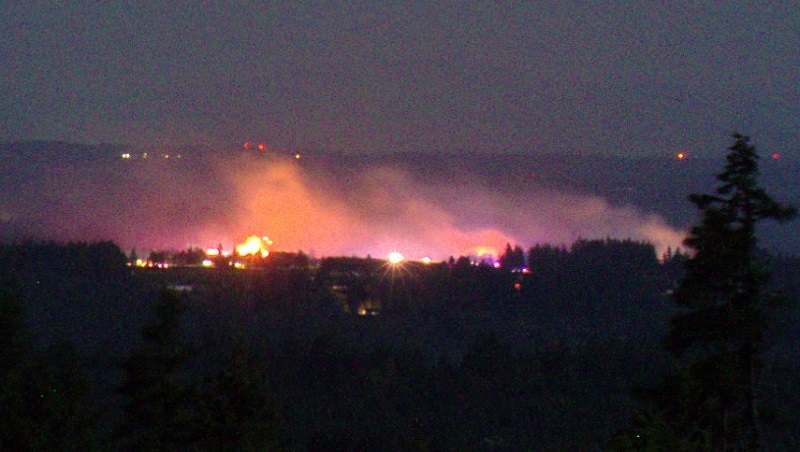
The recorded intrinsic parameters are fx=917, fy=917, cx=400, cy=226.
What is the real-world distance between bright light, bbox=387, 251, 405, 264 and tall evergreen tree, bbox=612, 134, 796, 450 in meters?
39.9

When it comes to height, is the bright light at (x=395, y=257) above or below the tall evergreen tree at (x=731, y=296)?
above

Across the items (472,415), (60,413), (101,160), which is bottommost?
(472,415)

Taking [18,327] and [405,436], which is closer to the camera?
[18,327]

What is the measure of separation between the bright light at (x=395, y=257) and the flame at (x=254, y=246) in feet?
23.5

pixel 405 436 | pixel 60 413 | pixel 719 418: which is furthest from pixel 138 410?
pixel 405 436

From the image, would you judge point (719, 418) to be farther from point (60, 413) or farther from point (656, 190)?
point (656, 190)

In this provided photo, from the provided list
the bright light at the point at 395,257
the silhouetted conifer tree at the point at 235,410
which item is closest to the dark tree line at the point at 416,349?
the silhouetted conifer tree at the point at 235,410

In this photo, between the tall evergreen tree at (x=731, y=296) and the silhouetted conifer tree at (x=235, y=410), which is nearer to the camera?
the tall evergreen tree at (x=731, y=296)

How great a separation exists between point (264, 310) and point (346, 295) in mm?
5193

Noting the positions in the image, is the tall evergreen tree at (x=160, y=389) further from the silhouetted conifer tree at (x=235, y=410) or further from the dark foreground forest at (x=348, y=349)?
the silhouetted conifer tree at (x=235, y=410)

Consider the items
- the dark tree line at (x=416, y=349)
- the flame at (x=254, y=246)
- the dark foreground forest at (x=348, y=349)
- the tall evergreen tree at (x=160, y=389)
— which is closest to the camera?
the dark tree line at (x=416, y=349)

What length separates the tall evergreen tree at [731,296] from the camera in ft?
39.8

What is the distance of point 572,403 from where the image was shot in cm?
3500

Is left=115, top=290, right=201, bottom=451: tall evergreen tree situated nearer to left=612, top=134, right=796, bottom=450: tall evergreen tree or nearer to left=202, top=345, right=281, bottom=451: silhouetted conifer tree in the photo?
left=202, top=345, right=281, bottom=451: silhouetted conifer tree
